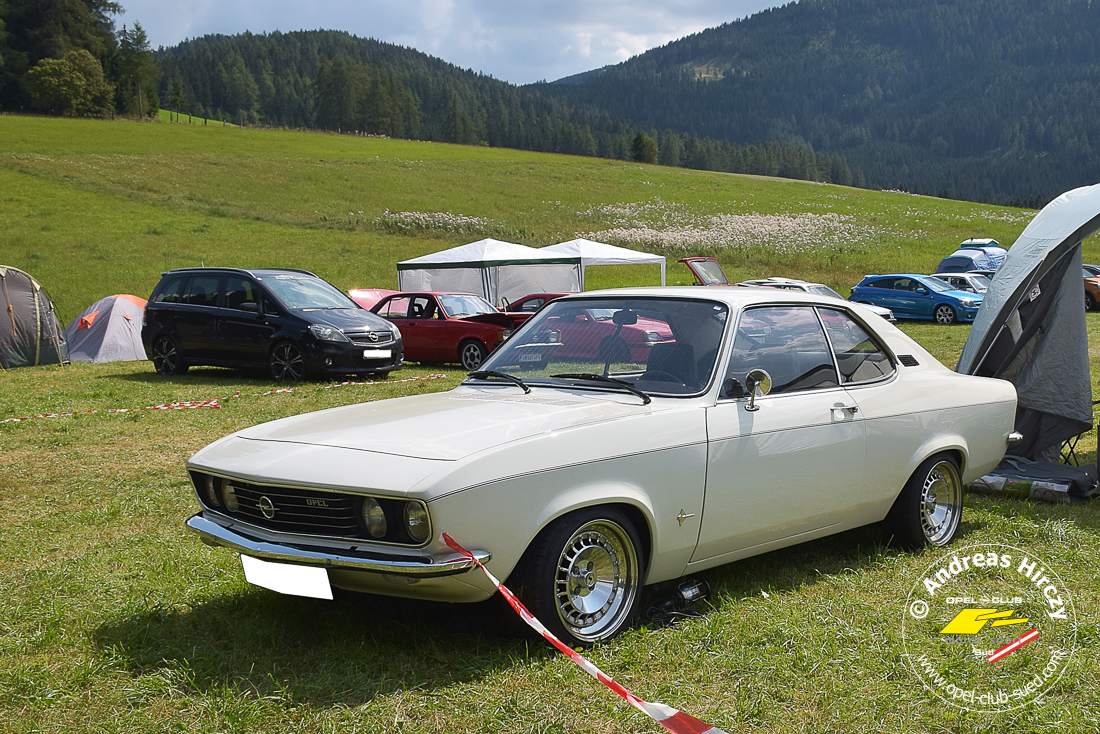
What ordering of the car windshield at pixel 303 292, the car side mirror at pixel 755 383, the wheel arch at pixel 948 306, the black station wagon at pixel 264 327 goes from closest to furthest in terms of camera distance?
the car side mirror at pixel 755 383 < the black station wagon at pixel 264 327 < the car windshield at pixel 303 292 < the wheel arch at pixel 948 306

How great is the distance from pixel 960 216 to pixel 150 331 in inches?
2251

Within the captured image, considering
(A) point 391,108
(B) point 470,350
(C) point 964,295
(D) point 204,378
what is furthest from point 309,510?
(A) point 391,108

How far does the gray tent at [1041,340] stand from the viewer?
673 cm

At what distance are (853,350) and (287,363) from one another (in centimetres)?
986

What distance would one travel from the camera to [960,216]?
192 ft

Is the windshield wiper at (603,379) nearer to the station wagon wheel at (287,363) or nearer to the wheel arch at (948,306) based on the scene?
the station wagon wheel at (287,363)

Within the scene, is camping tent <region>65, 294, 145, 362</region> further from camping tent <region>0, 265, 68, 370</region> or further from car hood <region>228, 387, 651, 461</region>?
car hood <region>228, 387, 651, 461</region>

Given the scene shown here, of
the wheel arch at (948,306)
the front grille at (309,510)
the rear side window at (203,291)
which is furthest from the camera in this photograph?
the wheel arch at (948,306)

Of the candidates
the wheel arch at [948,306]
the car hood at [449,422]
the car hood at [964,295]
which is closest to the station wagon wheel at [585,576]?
the car hood at [449,422]

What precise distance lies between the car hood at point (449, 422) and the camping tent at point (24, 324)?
44.0ft

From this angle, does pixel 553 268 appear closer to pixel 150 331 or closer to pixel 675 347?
pixel 150 331

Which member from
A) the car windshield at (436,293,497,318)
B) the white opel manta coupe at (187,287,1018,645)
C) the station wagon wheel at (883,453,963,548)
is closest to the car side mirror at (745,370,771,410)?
the white opel manta coupe at (187,287,1018,645)

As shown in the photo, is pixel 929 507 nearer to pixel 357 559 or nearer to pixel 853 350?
pixel 853 350

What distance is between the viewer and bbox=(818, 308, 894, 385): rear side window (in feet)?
15.0
